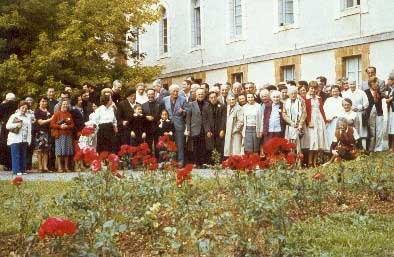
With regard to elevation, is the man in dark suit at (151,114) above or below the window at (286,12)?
below

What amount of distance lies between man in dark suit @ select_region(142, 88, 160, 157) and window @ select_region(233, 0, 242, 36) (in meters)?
13.1

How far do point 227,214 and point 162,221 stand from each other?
1437mm

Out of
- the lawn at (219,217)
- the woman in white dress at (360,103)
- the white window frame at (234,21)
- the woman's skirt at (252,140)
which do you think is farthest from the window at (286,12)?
the lawn at (219,217)

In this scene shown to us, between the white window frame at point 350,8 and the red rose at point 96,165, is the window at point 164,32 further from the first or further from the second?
the red rose at point 96,165

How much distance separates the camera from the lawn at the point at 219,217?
6.12m

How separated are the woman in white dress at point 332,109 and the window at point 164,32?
20.0 meters

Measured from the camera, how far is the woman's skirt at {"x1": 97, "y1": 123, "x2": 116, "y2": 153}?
16688mm

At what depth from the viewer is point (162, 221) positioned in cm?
766

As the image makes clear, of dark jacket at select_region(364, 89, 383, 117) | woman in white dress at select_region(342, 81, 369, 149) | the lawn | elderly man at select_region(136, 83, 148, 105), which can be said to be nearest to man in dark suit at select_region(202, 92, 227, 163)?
elderly man at select_region(136, 83, 148, 105)

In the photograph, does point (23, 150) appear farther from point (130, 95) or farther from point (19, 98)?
point (19, 98)

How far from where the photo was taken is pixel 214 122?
16953 mm

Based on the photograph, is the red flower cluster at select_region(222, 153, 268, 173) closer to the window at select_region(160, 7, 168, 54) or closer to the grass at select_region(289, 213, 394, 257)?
the grass at select_region(289, 213, 394, 257)

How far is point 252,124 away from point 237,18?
1435 cm

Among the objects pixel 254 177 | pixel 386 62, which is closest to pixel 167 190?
pixel 254 177
